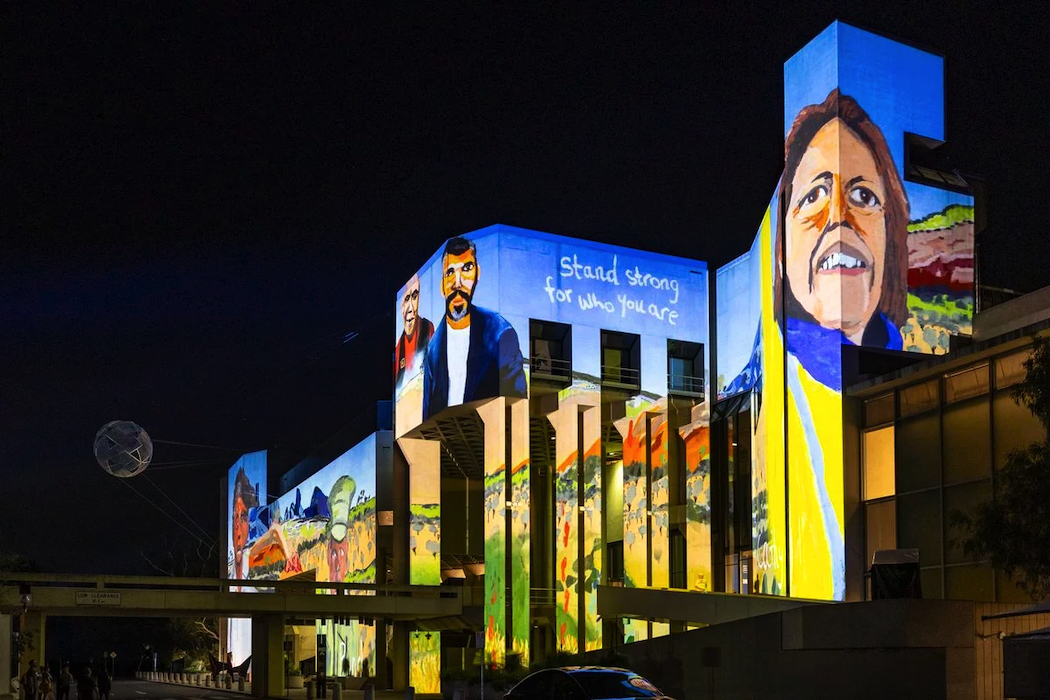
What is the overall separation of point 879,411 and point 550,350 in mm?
20583

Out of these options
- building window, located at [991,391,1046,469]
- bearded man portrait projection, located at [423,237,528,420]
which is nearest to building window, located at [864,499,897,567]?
building window, located at [991,391,1046,469]

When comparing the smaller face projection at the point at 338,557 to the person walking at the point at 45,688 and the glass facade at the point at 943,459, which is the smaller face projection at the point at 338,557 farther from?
the glass facade at the point at 943,459

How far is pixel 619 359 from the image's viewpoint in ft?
180

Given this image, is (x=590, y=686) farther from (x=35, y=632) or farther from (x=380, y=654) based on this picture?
(x=380, y=654)

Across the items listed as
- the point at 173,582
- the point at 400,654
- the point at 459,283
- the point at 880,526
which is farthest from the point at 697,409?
the point at 173,582

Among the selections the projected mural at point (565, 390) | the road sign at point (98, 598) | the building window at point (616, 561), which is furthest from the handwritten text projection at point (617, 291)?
the road sign at point (98, 598)

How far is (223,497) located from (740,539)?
81.1 metres

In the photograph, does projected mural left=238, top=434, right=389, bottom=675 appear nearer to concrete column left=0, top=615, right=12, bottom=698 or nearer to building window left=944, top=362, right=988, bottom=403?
concrete column left=0, top=615, right=12, bottom=698

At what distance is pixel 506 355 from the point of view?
51219 millimetres

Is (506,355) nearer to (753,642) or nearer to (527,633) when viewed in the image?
(527,633)

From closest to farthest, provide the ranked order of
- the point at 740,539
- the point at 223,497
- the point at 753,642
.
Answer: the point at 753,642
the point at 740,539
the point at 223,497

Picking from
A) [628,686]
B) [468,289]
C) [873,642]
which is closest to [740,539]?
[468,289]

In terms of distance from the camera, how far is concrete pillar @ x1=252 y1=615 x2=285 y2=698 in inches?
2028

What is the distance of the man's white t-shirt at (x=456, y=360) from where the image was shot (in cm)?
5216
